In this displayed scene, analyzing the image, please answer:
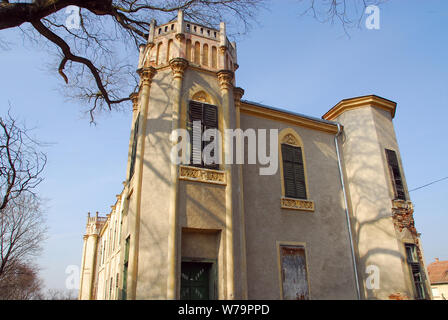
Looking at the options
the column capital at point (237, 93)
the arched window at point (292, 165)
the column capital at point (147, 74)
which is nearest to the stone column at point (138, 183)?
the column capital at point (147, 74)

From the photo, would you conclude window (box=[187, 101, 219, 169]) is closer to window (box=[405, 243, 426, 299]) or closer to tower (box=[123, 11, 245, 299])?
tower (box=[123, 11, 245, 299])

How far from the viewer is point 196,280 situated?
9188 mm

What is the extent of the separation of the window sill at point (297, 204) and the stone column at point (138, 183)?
16.6 feet

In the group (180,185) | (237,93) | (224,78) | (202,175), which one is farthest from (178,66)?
(180,185)

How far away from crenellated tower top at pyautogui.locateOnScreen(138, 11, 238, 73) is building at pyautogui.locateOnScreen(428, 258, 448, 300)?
36.3m

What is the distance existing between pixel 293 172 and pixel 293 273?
12.0 feet

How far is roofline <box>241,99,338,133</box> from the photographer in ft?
40.7

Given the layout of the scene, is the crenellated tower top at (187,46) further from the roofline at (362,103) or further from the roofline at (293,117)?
the roofline at (362,103)

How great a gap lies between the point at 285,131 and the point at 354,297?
6529 mm

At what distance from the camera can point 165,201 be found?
9180 mm

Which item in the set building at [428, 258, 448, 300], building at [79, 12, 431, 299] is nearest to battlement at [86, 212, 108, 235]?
building at [79, 12, 431, 299]

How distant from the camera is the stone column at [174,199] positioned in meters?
8.26

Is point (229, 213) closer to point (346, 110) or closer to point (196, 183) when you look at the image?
point (196, 183)

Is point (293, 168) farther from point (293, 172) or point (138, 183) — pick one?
point (138, 183)
